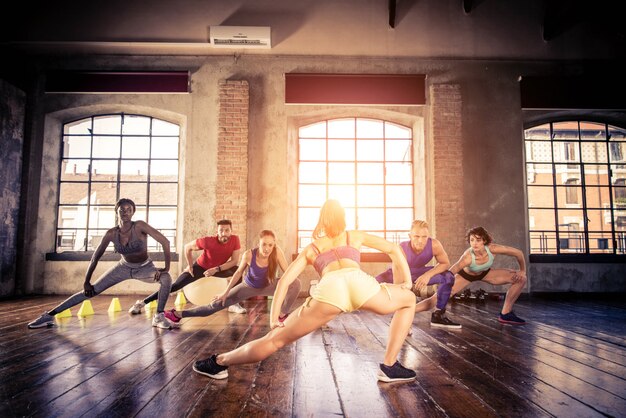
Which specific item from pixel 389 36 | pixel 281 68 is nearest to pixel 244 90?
pixel 281 68

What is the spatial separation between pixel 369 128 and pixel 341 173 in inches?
40.0

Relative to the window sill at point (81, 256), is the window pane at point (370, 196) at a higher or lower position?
higher

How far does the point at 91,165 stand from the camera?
6711 mm

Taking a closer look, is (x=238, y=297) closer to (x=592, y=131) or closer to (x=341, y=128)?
(x=341, y=128)

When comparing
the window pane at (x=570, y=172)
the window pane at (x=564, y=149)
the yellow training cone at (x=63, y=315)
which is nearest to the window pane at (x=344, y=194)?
the window pane at (x=564, y=149)

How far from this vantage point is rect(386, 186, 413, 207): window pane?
677 cm

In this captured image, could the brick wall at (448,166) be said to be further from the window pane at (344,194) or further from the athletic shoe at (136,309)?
the athletic shoe at (136,309)

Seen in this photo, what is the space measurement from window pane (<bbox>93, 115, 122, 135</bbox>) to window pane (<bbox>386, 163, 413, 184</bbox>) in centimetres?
517

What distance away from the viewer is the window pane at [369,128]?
268 inches

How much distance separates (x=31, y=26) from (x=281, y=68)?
14.5 ft

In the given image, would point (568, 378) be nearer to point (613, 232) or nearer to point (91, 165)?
point (613, 232)

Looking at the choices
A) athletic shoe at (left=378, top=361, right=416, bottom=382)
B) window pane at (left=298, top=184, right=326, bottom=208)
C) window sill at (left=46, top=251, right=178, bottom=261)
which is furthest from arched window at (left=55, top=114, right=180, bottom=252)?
athletic shoe at (left=378, top=361, right=416, bottom=382)

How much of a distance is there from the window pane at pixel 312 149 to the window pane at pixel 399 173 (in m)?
1.27

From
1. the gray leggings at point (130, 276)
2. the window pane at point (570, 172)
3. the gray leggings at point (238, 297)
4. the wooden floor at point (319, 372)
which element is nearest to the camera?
the wooden floor at point (319, 372)
